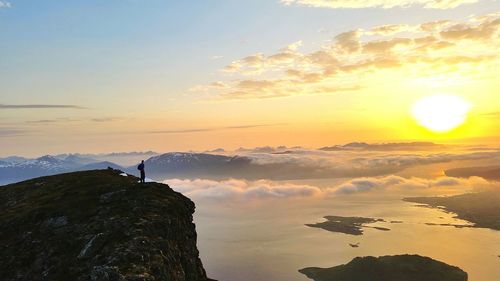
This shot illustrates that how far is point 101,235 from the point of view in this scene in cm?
5547

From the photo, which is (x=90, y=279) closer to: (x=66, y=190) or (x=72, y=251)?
(x=72, y=251)

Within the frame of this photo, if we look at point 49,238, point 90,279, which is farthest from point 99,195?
point 90,279

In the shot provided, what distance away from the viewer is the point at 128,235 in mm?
55500

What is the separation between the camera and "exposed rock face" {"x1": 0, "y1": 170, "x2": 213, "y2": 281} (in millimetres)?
50375

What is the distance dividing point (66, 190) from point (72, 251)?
30.8m

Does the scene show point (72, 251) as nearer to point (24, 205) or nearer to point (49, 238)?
point (49, 238)

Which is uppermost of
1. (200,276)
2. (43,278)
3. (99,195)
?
(99,195)

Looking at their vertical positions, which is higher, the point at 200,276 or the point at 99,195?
the point at 99,195

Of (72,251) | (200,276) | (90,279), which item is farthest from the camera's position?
(200,276)

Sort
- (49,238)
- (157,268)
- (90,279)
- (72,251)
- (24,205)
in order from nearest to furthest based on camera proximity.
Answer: (90,279) → (157,268) → (72,251) → (49,238) → (24,205)

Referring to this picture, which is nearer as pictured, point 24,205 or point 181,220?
point 181,220

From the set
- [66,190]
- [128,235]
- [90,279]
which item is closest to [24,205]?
[66,190]

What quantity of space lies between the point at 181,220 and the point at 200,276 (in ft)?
36.5

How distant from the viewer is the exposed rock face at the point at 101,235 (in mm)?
50375
